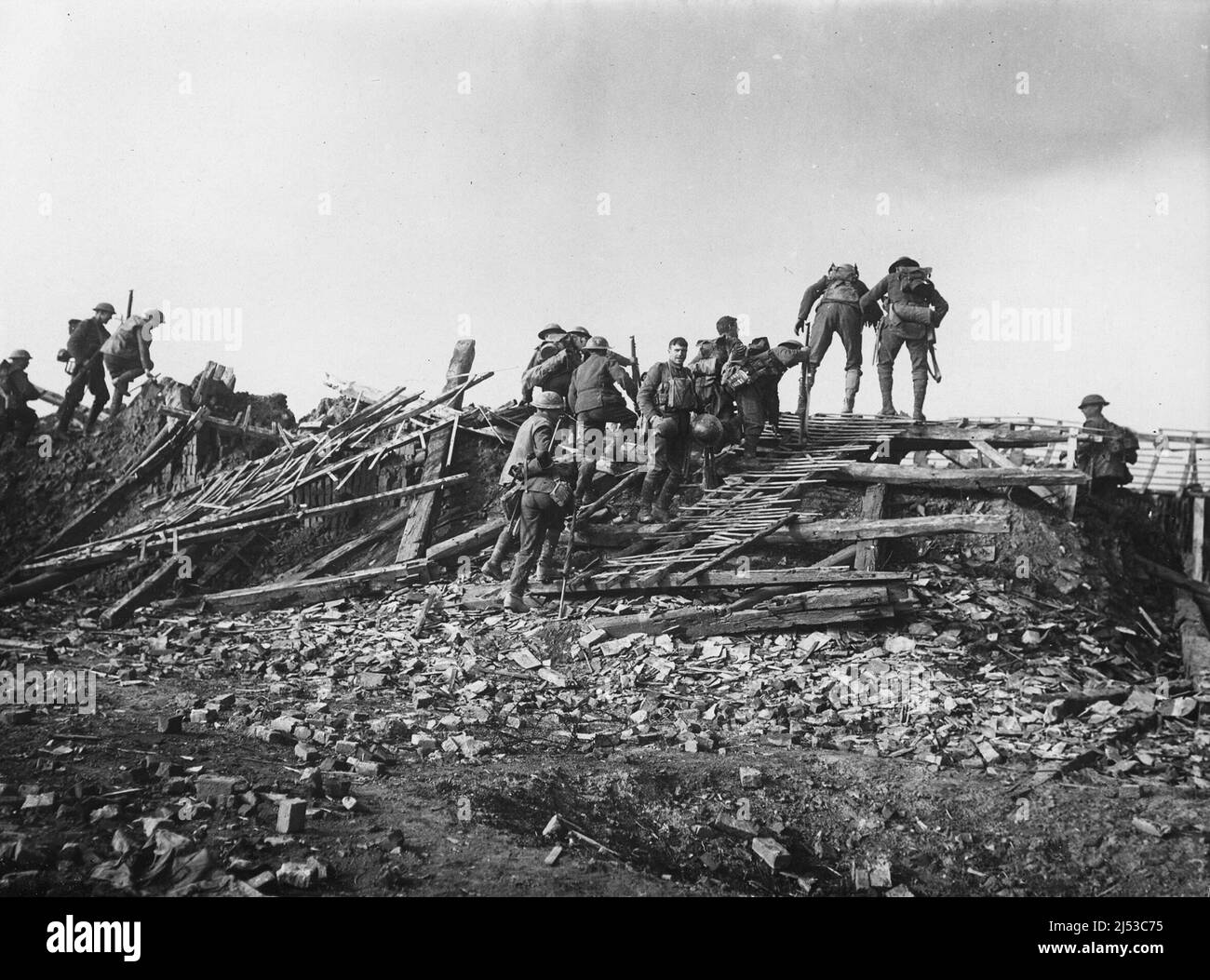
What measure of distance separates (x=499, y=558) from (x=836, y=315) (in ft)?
13.4

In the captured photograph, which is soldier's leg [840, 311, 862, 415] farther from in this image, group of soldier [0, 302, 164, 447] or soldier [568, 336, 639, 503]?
group of soldier [0, 302, 164, 447]

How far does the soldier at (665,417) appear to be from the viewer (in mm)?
7477

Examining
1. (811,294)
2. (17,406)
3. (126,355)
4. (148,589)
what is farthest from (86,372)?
(811,294)

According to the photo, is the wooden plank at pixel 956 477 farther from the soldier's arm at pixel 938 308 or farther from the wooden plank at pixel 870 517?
the soldier's arm at pixel 938 308

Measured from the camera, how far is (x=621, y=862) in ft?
14.1

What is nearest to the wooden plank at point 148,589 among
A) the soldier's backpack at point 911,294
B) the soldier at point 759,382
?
the soldier at point 759,382

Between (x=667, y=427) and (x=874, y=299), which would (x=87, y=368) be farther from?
(x=874, y=299)

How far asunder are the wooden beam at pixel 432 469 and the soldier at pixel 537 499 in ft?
3.27

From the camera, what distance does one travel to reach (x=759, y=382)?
8.26m

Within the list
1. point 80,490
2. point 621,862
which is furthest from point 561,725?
point 80,490

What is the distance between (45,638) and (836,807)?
217 inches
